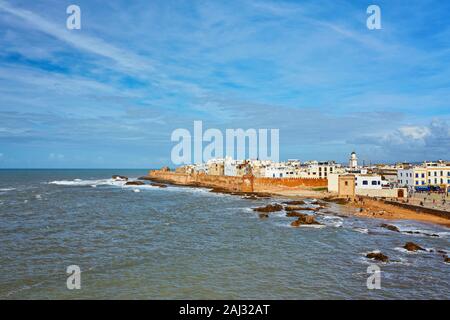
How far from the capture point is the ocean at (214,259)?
17.0m

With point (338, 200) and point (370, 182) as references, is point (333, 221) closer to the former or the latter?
point (338, 200)

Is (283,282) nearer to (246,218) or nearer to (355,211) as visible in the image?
(246,218)

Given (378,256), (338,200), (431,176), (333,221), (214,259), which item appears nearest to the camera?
(378,256)

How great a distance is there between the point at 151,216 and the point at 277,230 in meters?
16.0

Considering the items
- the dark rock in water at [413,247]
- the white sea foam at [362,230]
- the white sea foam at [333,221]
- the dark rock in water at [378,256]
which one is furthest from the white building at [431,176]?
the dark rock in water at [378,256]

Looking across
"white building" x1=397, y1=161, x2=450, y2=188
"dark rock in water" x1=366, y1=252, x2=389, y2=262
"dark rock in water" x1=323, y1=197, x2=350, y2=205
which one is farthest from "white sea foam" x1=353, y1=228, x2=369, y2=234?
"white building" x1=397, y1=161, x2=450, y2=188

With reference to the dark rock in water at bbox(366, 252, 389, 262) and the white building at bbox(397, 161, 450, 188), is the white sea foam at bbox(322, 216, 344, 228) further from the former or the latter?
the white building at bbox(397, 161, 450, 188)

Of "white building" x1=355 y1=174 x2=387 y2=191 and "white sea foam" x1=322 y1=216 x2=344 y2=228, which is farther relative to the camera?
"white building" x1=355 y1=174 x2=387 y2=191

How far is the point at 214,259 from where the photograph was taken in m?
22.4

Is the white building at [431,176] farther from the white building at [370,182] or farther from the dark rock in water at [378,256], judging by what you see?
the dark rock in water at [378,256]

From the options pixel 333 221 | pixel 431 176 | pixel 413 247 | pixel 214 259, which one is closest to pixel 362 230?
pixel 333 221

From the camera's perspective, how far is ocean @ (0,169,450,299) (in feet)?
55.7
